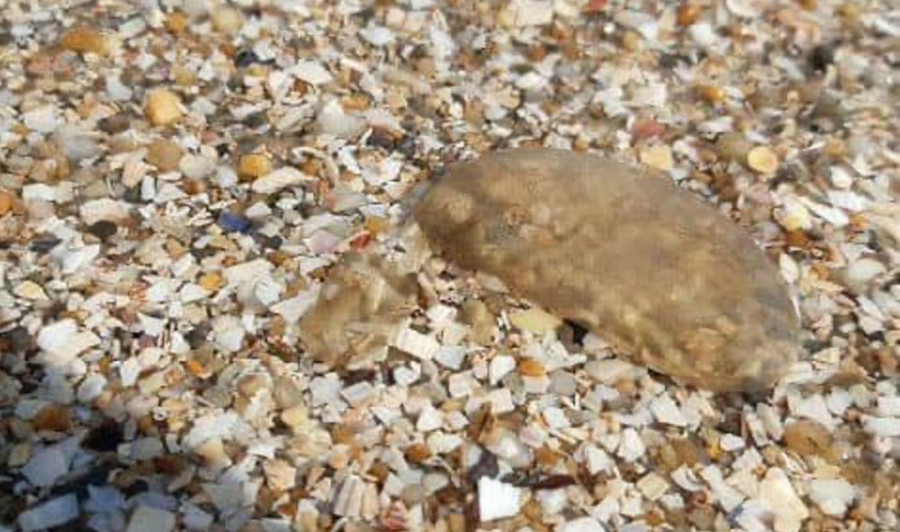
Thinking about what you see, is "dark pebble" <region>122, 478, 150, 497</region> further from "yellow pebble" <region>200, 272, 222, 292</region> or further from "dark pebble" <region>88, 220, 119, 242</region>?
"dark pebble" <region>88, 220, 119, 242</region>

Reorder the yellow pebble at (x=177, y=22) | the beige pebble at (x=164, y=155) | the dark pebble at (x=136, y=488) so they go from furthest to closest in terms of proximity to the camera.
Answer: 1. the yellow pebble at (x=177, y=22)
2. the beige pebble at (x=164, y=155)
3. the dark pebble at (x=136, y=488)

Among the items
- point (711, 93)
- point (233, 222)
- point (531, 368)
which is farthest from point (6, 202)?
point (711, 93)

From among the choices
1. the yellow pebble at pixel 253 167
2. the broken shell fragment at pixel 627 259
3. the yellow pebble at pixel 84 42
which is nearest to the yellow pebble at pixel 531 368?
the broken shell fragment at pixel 627 259

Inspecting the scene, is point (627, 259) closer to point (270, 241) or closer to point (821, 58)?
point (270, 241)

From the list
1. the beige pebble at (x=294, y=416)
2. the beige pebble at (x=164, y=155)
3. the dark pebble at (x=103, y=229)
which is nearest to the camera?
the beige pebble at (x=294, y=416)

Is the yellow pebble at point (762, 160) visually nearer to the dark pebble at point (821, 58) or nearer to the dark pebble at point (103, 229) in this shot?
the dark pebble at point (821, 58)

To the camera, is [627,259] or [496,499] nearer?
[496,499]
